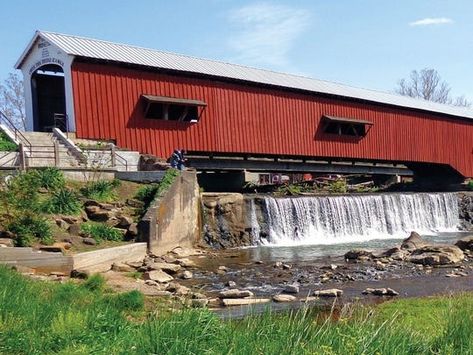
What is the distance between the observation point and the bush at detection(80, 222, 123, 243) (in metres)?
12.9

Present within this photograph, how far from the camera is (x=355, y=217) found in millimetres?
22062

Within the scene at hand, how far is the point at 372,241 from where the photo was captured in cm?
2100

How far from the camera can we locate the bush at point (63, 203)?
13562 millimetres

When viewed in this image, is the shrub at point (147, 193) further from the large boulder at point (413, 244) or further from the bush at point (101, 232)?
the large boulder at point (413, 244)

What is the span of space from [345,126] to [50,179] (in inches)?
705

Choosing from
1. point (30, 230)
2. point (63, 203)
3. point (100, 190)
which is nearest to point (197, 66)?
point (100, 190)

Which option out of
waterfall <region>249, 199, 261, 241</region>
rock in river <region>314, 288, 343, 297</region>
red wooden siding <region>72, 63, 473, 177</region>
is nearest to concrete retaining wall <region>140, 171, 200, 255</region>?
waterfall <region>249, 199, 261, 241</region>

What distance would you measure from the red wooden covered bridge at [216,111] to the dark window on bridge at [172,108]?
0.16 feet

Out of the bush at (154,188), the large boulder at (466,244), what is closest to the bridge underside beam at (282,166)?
the bush at (154,188)

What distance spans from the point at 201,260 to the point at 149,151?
7519mm

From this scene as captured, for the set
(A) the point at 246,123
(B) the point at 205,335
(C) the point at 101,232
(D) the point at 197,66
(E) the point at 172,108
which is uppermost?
(D) the point at 197,66

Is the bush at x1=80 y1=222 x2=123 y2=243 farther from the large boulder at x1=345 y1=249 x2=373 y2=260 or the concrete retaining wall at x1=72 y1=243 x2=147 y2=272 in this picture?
the large boulder at x1=345 y1=249 x2=373 y2=260

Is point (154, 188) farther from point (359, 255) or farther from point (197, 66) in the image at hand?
point (197, 66)

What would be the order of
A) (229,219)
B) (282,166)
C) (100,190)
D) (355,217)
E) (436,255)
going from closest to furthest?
(436,255) < (100,190) < (229,219) < (355,217) < (282,166)
